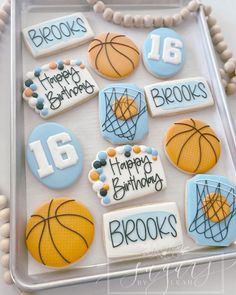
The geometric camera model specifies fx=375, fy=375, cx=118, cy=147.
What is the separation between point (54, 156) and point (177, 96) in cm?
38

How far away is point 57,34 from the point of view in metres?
1.06

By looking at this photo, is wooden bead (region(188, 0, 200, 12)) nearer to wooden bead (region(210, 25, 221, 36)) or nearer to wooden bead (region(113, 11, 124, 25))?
wooden bead (region(210, 25, 221, 36))

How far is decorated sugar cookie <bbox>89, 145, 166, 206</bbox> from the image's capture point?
89 cm

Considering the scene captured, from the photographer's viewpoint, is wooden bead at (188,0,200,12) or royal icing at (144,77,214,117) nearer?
royal icing at (144,77,214,117)

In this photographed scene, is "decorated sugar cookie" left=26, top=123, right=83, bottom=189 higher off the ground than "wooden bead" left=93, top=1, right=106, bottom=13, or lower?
lower

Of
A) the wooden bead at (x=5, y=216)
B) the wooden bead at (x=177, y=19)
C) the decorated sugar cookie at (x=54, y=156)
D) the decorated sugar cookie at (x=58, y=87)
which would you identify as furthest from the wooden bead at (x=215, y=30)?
the wooden bead at (x=5, y=216)

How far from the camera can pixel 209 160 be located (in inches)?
38.2

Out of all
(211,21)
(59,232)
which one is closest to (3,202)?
(59,232)

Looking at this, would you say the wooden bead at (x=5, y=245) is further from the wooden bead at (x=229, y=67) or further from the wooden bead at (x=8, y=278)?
the wooden bead at (x=229, y=67)

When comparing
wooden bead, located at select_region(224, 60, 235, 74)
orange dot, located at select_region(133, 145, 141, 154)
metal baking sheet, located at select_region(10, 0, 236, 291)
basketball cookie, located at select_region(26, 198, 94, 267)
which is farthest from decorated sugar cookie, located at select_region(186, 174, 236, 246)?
wooden bead, located at select_region(224, 60, 235, 74)

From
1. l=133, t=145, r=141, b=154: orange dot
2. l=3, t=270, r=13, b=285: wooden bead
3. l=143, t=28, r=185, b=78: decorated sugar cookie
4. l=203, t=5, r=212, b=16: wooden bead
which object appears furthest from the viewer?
l=203, t=5, r=212, b=16: wooden bead

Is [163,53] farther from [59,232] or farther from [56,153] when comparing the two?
[59,232]

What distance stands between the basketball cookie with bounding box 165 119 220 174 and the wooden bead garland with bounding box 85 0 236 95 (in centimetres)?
20

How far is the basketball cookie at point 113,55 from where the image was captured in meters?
1.03
